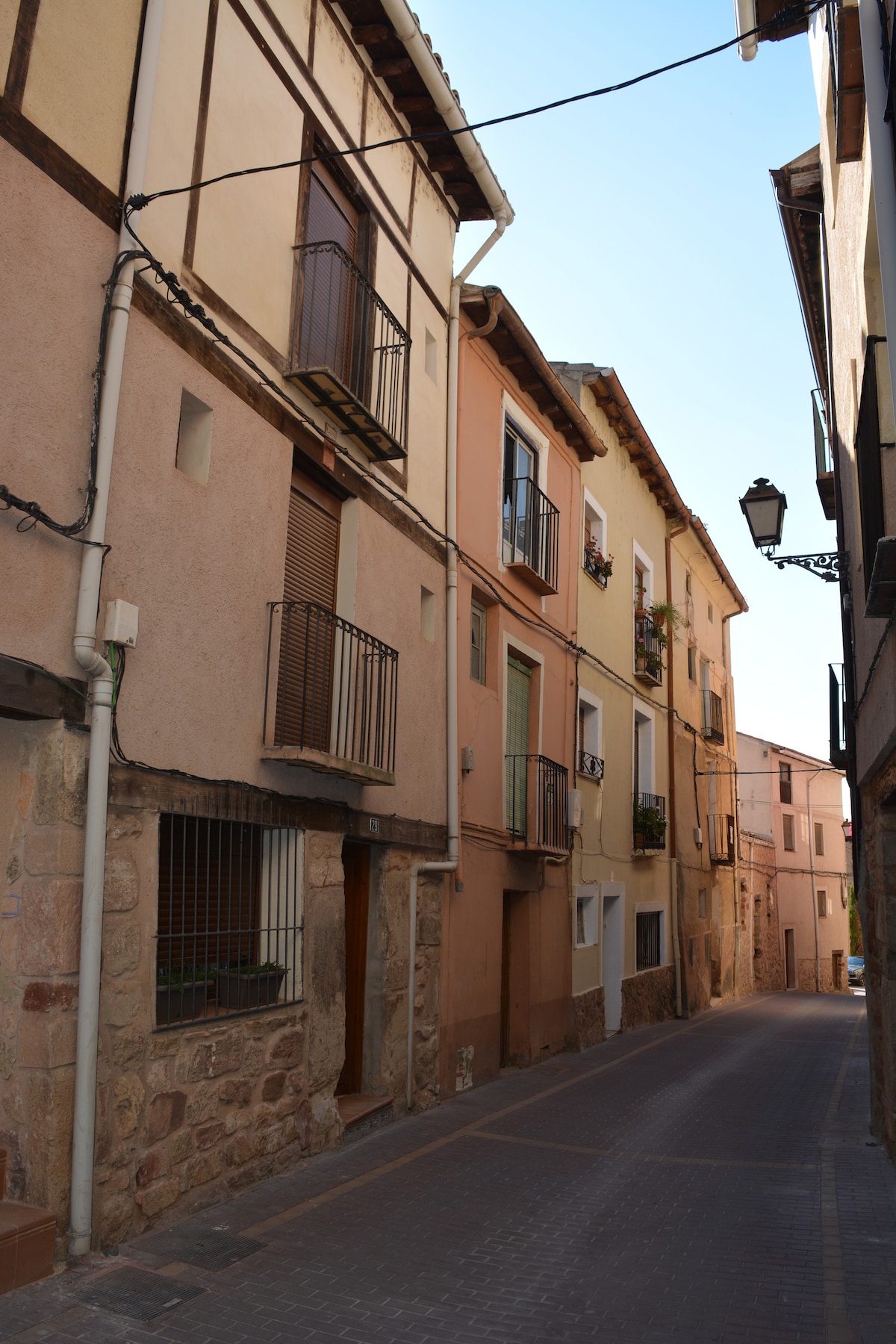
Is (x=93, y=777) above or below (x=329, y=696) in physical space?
below

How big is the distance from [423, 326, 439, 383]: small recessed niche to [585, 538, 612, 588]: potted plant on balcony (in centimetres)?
517

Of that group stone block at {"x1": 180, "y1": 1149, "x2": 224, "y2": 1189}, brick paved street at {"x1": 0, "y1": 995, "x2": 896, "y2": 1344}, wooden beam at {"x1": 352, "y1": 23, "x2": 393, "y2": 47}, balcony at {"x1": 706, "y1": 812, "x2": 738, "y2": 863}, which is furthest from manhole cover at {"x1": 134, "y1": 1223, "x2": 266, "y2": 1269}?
balcony at {"x1": 706, "y1": 812, "x2": 738, "y2": 863}

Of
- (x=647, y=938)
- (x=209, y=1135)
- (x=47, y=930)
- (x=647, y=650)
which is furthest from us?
(x=647, y=650)

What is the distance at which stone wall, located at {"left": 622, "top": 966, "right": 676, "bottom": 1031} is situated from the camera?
1567 centimetres

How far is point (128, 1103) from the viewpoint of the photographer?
533cm

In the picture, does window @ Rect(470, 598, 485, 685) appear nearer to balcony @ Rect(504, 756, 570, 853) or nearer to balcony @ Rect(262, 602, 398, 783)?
balcony @ Rect(504, 756, 570, 853)

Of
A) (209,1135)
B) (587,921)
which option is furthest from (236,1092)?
(587,921)

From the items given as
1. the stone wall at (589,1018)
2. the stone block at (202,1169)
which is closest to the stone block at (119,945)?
the stone block at (202,1169)

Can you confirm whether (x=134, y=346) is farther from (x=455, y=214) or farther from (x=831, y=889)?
(x=831, y=889)

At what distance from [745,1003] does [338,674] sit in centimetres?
1880

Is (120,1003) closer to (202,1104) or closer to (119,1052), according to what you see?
(119,1052)

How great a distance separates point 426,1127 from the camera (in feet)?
27.6

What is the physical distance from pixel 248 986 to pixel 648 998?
38.3 feet

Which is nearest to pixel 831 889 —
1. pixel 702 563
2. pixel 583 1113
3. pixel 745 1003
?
pixel 745 1003
